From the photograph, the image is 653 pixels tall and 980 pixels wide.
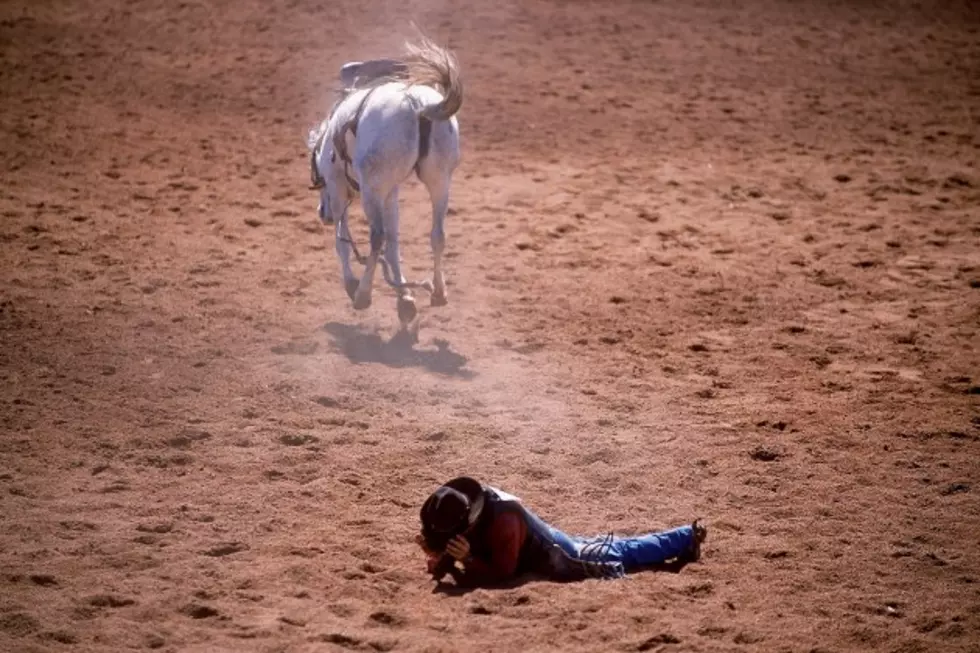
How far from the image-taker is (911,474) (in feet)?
25.4

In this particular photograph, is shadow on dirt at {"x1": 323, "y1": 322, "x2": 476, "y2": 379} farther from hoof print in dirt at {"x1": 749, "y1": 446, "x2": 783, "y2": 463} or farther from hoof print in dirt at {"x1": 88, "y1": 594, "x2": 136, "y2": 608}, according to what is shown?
hoof print in dirt at {"x1": 88, "y1": 594, "x2": 136, "y2": 608}

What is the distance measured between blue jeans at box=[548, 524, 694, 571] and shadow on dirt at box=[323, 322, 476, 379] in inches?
112

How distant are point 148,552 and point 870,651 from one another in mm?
3370

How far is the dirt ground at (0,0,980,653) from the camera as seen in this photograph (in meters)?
6.29

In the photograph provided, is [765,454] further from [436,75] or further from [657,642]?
[436,75]

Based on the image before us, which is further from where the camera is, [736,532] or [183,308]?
[183,308]

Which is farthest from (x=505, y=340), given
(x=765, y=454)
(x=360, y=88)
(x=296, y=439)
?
(x=765, y=454)

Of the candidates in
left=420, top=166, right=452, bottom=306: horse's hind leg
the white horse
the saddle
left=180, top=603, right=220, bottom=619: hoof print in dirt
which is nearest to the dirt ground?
left=180, top=603, right=220, bottom=619: hoof print in dirt

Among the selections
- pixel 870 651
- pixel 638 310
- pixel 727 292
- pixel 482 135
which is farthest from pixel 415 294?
pixel 870 651

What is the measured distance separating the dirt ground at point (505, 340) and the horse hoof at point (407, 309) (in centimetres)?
29

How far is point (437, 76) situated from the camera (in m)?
9.50

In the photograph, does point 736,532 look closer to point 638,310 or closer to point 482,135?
point 638,310

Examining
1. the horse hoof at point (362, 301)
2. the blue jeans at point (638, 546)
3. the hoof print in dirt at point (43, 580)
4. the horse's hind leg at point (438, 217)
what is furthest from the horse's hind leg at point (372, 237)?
the hoof print in dirt at point (43, 580)

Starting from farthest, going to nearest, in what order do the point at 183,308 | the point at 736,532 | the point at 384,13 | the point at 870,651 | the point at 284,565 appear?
1. the point at 384,13
2. the point at 183,308
3. the point at 736,532
4. the point at 284,565
5. the point at 870,651
